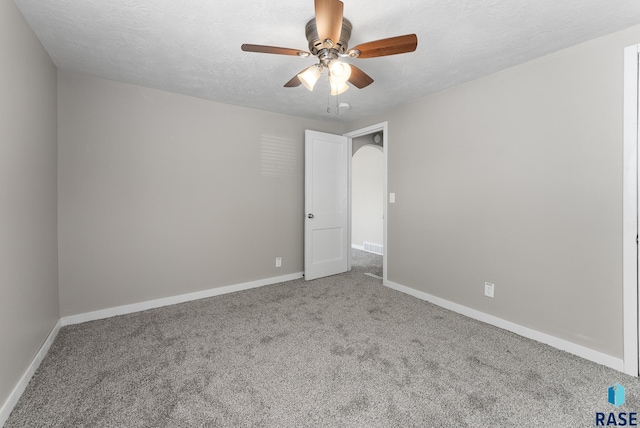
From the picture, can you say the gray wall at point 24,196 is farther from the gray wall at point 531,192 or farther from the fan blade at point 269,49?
the gray wall at point 531,192

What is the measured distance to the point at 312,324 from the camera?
2629mm

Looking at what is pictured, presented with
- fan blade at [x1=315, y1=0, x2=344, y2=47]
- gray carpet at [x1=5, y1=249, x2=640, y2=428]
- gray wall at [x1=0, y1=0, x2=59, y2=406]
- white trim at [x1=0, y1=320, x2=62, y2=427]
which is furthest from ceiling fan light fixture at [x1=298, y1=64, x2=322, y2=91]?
white trim at [x1=0, y1=320, x2=62, y2=427]

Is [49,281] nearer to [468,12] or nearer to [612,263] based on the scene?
[468,12]

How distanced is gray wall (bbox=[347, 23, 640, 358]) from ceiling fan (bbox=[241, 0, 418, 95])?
1.38 metres

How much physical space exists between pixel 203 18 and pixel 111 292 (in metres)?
2.62

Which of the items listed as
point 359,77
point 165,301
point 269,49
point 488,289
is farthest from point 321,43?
point 165,301

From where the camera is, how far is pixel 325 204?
413 cm

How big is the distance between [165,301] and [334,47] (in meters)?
2.98

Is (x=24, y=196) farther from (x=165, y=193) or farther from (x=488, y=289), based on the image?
(x=488, y=289)

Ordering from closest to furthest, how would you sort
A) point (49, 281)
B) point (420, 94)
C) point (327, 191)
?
point (49, 281), point (420, 94), point (327, 191)

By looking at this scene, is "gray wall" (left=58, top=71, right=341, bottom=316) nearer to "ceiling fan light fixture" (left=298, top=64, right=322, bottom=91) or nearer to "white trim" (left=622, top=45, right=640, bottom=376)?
"ceiling fan light fixture" (left=298, top=64, right=322, bottom=91)

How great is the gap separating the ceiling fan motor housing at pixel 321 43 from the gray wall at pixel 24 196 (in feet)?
5.47

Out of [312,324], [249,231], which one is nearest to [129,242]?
[249,231]

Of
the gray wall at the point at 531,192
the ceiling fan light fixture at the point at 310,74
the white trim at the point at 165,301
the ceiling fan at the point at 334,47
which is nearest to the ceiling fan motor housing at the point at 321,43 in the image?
the ceiling fan at the point at 334,47
